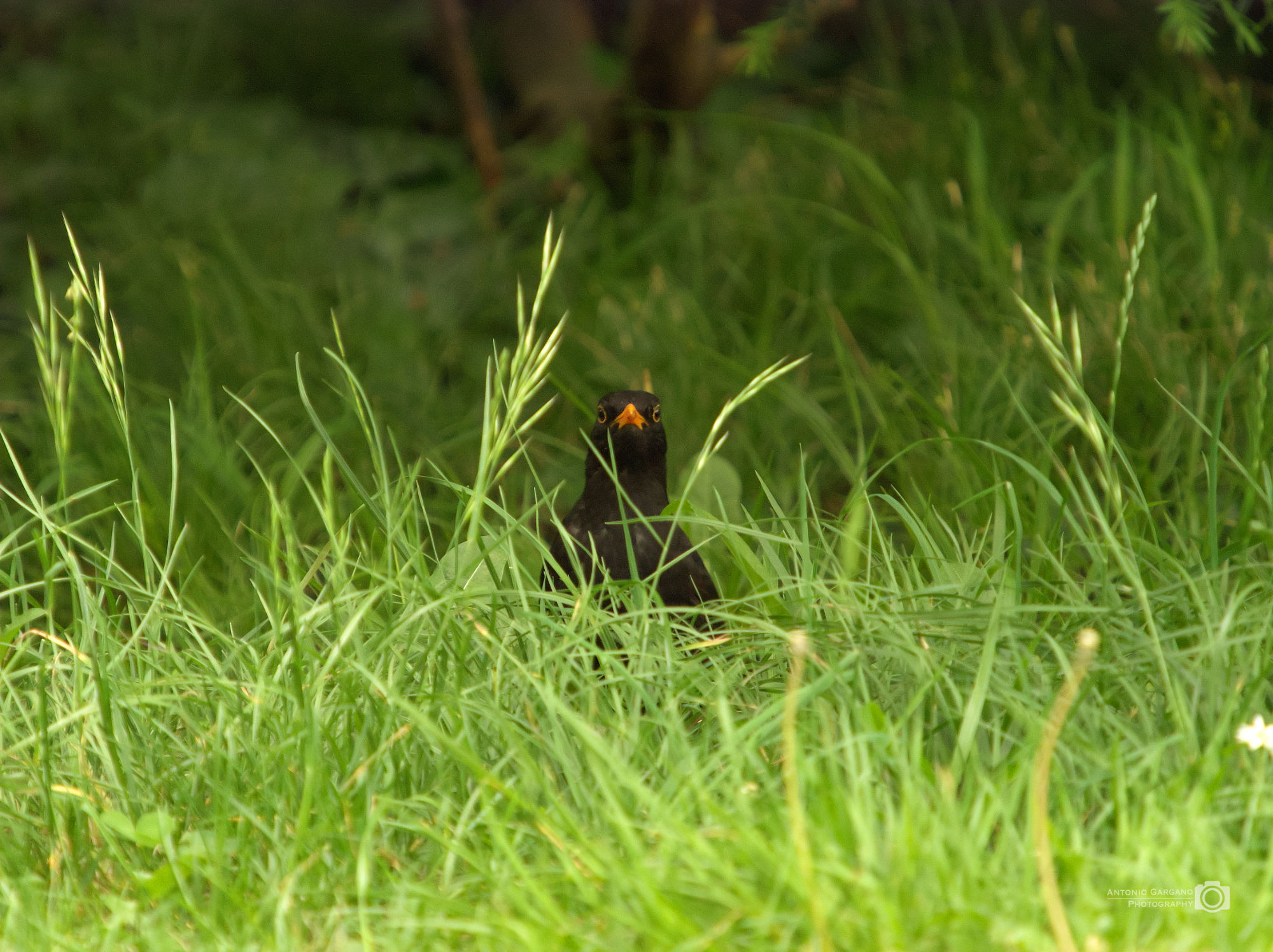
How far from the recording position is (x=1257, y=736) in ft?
5.35

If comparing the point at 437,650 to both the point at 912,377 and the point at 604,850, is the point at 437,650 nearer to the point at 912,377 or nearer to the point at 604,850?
the point at 604,850

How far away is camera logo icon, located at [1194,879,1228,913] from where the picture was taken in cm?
142

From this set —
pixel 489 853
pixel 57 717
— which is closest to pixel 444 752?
pixel 489 853

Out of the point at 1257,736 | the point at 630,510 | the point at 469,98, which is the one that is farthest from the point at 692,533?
the point at 469,98

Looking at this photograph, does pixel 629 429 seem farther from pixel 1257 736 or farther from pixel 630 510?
pixel 1257 736

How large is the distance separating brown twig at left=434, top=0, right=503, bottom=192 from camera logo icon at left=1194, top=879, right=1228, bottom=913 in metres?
4.14

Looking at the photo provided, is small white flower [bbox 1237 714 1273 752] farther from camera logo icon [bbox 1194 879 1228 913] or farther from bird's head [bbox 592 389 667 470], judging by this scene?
bird's head [bbox 592 389 667 470]

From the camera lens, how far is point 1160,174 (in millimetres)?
3855

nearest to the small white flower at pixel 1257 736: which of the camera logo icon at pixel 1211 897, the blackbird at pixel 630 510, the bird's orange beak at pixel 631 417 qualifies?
the camera logo icon at pixel 1211 897

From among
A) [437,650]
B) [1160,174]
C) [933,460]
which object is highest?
[1160,174]

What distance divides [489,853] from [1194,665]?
956 mm

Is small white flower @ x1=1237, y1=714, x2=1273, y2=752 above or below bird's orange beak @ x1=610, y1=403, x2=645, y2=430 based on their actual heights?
below

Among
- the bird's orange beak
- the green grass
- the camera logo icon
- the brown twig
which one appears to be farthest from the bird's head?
the brown twig

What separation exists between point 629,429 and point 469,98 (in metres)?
2.98
